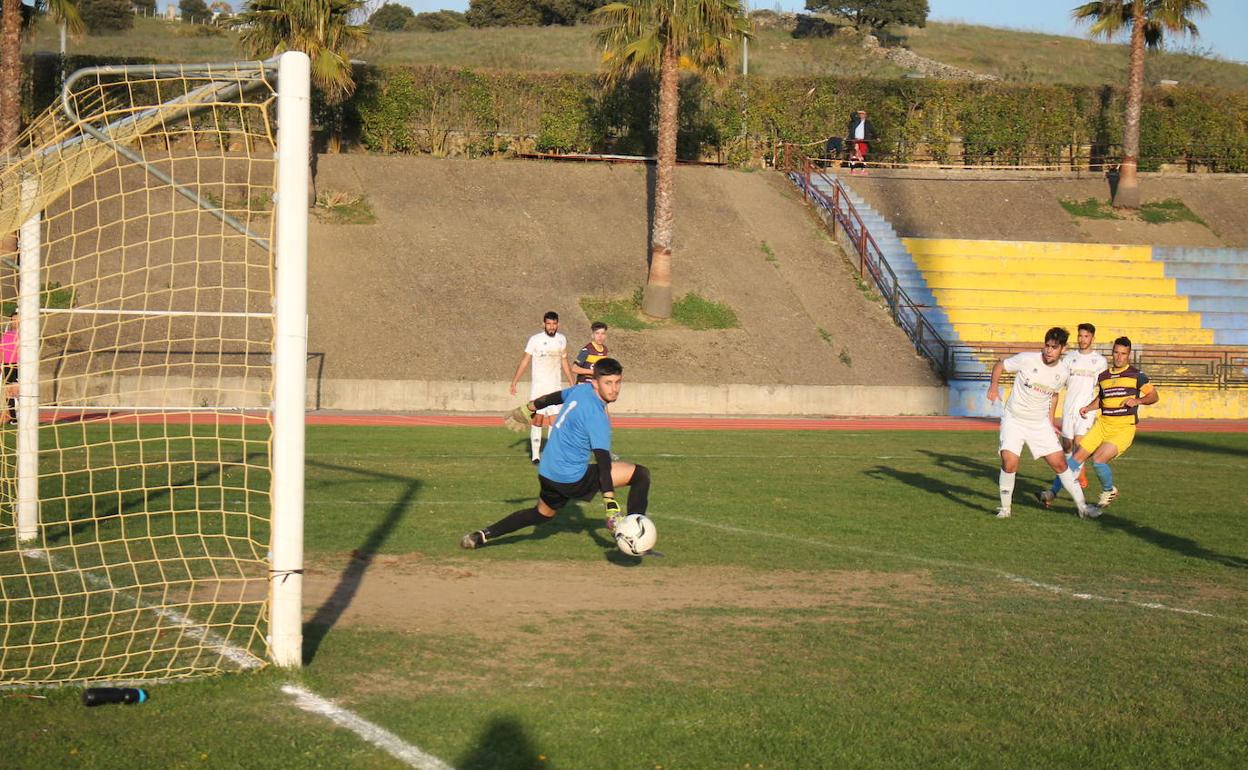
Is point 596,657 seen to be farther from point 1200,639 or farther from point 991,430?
point 991,430

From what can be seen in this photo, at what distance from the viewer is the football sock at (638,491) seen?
10.1 metres

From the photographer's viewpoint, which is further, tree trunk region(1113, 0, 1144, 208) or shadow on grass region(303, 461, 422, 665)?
tree trunk region(1113, 0, 1144, 208)

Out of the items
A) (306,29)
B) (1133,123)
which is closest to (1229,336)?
(1133,123)

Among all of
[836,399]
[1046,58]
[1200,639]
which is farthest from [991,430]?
[1046,58]

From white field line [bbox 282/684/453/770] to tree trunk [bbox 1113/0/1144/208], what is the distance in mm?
38080

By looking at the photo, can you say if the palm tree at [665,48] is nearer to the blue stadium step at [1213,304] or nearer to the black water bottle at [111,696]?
the blue stadium step at [1213,304]

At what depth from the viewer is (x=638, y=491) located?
400 inches

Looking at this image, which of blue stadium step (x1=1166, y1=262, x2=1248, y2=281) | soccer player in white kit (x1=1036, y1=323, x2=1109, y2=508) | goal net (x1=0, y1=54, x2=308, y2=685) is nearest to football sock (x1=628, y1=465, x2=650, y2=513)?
goal net (x1=0, y1=54, x2=308, y2=685)

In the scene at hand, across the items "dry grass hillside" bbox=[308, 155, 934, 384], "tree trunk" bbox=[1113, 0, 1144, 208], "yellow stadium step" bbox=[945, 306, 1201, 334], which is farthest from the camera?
"tree trunk" bbox=[1113, 0, 1144, 208]

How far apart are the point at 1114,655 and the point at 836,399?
21.0 meters

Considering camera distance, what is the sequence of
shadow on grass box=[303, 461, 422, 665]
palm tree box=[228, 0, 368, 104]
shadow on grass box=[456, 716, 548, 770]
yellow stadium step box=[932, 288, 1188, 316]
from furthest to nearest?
1. yellow stadium step box=[932, 288, 1188, 316]
2. palm tree box=[228, 0, 368, 104]
3. shadow on grass box=[303, 461, 422, 665]
4. shadow on grass box=[456, 716, 548, 770]

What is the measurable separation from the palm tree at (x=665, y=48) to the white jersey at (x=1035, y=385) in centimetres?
1873

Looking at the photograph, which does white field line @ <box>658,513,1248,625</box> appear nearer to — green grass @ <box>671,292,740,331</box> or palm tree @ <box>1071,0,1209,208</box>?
green grass @ <box>671,292,740,331</box>

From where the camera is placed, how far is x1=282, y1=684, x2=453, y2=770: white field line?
17.8ft
